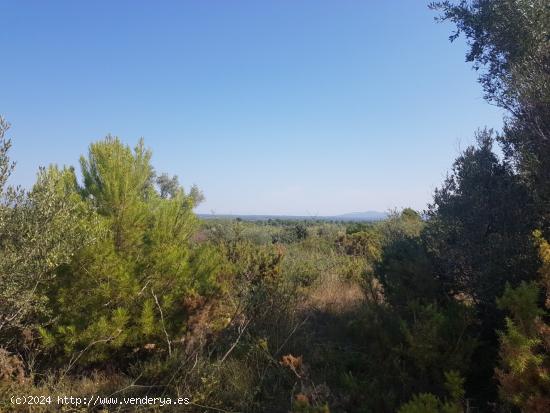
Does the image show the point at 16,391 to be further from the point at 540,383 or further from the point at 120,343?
the point at 540,383

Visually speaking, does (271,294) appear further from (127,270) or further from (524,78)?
(524,78)

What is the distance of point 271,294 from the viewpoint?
20.1ft

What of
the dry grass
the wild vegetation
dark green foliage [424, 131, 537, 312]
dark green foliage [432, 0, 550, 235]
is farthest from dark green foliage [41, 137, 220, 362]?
dark green foliage [432, 0, 550, 235]

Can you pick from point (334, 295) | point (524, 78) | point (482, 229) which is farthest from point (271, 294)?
point (524, 78)

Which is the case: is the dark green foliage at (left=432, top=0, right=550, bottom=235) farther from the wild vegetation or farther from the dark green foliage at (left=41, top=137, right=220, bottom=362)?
the dark green foliage at (left=41, top=137, right=220, bottom=362)

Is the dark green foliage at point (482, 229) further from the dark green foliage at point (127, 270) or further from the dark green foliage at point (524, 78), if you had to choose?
the dark green foliage at point (127, 270)

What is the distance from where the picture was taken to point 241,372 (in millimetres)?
4527

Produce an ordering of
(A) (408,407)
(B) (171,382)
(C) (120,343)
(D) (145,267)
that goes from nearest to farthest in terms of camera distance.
A: (A) (408,407), (B) (171,382), (C) (120,343), (D) (145,267)

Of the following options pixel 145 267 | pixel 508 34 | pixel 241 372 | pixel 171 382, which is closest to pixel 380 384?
pixel 241 372

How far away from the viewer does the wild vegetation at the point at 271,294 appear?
12.9ft

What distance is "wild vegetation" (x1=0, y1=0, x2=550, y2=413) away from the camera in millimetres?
3920

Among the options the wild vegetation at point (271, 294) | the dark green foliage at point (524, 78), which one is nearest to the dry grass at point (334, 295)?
the wild vegetation at point (271, 294)

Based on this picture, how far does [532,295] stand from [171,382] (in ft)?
11.3

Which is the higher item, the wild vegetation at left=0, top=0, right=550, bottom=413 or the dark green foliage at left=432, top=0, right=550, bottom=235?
the dark green foliage at left=432, top=0, right=550, bottom=235
